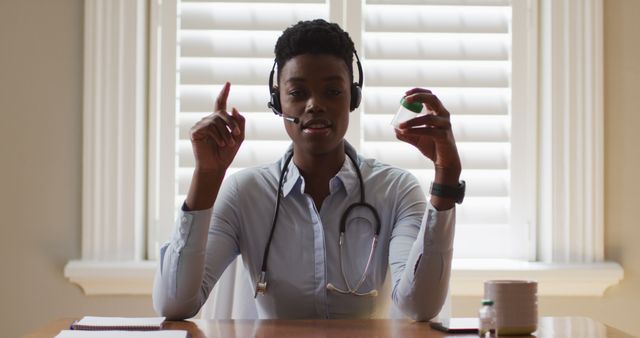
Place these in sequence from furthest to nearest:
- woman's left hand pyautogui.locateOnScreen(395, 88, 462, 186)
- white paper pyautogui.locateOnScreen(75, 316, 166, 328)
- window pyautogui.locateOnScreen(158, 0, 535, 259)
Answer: window pyautogui.locateOnScreen(158, 0, 535, 259)
woman's left hand pyautogui.locateOnScreen(395, 88, 462, 186)
white paper pyautogui.locateOnScreen(75, 316, 166, 328)

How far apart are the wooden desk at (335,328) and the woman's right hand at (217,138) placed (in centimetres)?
33

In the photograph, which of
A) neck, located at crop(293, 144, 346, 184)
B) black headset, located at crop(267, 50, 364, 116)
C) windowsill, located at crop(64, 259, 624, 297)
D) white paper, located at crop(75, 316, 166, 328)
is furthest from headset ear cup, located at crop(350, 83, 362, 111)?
windowsill, located at crop(64, 259, 624, 297)

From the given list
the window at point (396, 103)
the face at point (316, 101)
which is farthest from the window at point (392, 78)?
the face at point (316, 101)

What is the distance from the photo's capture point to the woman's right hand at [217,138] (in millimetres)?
1812

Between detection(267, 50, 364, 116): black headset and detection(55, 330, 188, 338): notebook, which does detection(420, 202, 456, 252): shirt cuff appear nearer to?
detection(267, 50, 364, 116): black headset

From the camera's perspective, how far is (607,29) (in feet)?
9.96

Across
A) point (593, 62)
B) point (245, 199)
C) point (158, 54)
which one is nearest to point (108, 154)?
point (158, 54)

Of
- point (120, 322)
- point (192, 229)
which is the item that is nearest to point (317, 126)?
point (192, 229)

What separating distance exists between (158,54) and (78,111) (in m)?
0.33

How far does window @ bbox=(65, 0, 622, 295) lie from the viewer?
9.69ft

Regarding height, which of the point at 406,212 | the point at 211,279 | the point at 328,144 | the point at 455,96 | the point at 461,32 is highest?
the point at 461,32

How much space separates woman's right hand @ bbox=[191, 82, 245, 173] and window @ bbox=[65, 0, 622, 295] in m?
1.16

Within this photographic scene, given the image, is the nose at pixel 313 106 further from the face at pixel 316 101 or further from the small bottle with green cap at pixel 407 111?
the small bottle with green cap at pixel 407 111

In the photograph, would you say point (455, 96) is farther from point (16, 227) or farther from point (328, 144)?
point (16, 227)
